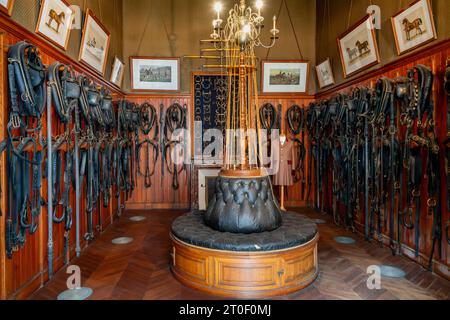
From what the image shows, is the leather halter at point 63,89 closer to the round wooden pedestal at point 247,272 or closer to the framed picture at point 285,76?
the round wooden pedestal at point 247,272

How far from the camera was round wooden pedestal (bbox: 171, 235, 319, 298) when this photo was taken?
273 cm

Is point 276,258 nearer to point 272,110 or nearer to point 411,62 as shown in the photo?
point 411,62

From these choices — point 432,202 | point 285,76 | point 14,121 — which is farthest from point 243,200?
point 285,76

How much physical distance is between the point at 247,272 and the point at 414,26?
3284 millimetres

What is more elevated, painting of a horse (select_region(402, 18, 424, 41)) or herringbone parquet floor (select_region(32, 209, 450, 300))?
painting of a horse (select_region(402, 18, 424, 41))

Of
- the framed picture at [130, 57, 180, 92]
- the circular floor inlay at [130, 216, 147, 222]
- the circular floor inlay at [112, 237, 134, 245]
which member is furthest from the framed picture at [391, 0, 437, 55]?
the circular floor inlay at [130, 216, 147, 222]

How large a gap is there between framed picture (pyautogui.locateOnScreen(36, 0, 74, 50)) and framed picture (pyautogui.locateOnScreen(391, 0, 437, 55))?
3954mm

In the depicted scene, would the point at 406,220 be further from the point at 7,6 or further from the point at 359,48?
the point at 7,6

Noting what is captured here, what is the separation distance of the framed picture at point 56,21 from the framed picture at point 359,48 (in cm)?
398

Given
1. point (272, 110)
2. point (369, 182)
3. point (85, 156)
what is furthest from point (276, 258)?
point (272, 110)

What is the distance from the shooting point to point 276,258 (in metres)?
2.77

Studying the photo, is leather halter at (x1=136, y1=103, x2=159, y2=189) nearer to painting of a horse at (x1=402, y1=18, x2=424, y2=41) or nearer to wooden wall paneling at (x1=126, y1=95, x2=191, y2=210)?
wooden wall paneling at (x1=126, y1=95, x2=191, y2=210)

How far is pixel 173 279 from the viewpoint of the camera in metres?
3.08

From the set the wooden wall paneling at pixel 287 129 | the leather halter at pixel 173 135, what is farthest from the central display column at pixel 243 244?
the wooden wall paneling at pixel 287 129
